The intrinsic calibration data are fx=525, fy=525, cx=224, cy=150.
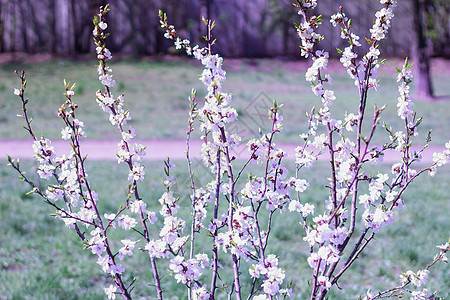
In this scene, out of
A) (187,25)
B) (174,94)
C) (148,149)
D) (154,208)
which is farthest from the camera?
(187,25)

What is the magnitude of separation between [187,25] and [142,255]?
1339 centimetres

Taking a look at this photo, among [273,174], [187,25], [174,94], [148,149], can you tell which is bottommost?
[148,149]

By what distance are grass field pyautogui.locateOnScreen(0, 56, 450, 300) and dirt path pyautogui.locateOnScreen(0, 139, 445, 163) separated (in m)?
0.37

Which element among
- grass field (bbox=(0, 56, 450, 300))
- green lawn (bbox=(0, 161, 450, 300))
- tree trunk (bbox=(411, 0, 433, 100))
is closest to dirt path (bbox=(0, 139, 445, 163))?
grass field (bbox=(0, 56, 450, 300))

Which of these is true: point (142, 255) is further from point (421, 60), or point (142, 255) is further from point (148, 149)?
point (421, 60)

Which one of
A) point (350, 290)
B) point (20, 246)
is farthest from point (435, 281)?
point (20, 246)

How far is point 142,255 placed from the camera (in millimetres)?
4027

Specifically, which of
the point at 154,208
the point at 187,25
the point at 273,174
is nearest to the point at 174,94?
the point at 187,25

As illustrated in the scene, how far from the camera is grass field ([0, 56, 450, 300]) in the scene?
356 cm

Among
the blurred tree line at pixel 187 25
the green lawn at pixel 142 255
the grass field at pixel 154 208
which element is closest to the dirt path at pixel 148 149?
the grass field at pixel 154 208

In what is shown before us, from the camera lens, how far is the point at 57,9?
15852mm

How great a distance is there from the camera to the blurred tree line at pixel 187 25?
15.8 metres

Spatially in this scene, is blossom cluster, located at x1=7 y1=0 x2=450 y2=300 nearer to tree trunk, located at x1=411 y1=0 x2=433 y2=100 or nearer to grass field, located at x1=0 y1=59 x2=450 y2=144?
grass field, located at x1=0 y1=59 x2=450 y2=144

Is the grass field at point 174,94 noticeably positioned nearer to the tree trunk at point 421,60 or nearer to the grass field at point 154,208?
the grass field at point 154,208
